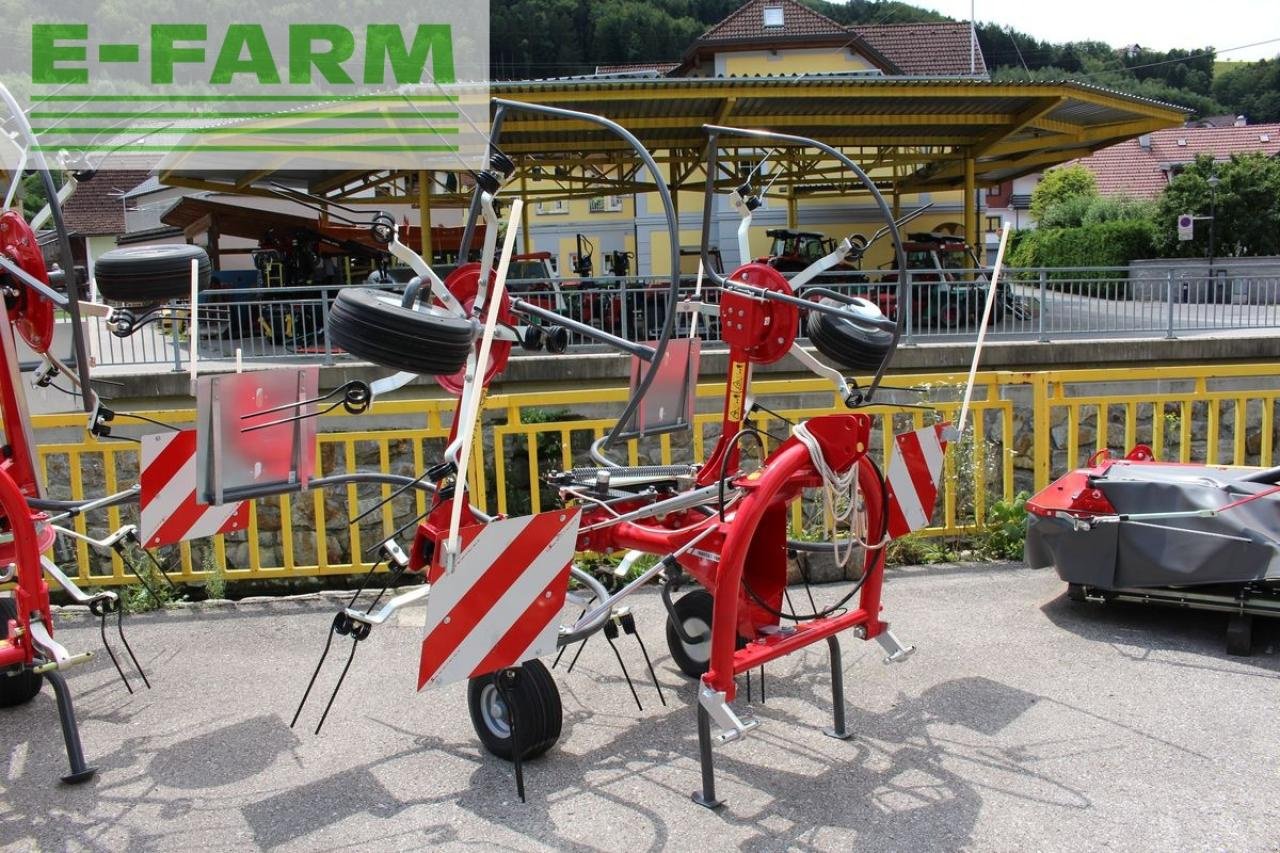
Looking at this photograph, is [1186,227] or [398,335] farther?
[1186,227]

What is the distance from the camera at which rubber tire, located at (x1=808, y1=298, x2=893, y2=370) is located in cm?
399

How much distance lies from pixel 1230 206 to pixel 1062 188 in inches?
548

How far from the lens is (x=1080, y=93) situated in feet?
50.5

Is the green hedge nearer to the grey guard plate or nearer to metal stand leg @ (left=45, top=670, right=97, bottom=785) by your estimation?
the grey guard plate

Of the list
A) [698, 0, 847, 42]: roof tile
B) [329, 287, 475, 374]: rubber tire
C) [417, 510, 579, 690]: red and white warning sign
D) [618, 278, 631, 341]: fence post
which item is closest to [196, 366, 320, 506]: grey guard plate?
[329, 287, 475, 374]: rubber tire

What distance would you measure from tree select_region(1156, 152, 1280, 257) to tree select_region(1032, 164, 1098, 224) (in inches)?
429

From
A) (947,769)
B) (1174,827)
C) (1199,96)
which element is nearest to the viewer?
(1174,827)

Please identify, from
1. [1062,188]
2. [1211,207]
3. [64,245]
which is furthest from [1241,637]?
[1062,188]

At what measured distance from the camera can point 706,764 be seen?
3479 mm

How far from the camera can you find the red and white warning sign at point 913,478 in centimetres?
423

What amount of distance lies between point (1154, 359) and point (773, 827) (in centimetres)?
1014

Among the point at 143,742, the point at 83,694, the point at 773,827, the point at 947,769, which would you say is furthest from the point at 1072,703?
the point at 83,694

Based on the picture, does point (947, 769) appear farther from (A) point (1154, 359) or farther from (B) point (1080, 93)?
(B) point (1080, 93)

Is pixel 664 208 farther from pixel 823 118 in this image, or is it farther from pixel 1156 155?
pixel 1156 155
